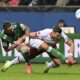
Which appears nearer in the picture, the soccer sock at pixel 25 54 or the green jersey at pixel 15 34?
the soccer sock at pixel 25 54

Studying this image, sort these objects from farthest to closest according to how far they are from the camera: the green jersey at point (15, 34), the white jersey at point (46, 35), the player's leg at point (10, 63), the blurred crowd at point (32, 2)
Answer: the blurred crowd at point (32, 2), the player's leg at point (10, 63), the green jersey at point (15, 34), the white jersey at point (46, 35)

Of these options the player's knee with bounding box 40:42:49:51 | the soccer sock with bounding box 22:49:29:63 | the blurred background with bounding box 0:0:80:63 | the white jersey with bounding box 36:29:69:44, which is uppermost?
the white jersey with bounding box 36:29:69:44

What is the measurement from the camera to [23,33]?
1436 centimetres

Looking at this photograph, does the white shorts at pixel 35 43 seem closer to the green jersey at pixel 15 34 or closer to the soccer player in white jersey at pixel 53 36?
the soccer player in white jersey at pixel 53 36

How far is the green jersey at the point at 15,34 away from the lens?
14117 millimetres

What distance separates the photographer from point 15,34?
1428 cm

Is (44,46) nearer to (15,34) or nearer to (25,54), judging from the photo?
(25,54)

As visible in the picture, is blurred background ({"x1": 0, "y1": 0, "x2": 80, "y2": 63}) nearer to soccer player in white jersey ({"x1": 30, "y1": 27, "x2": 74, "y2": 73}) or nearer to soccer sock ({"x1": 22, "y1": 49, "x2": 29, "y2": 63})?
soccer player in white jersey ({"x1": 30, "y1": 27, "x2": 74, "y2": 73})

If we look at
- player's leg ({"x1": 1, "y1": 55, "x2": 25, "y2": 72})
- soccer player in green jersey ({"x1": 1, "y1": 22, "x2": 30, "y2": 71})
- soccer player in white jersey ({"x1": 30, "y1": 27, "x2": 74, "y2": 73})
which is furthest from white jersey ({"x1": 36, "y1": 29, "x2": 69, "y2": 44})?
player's leg ({"x1": 1, "y1": 55, "x2": 25, "y2": 72})

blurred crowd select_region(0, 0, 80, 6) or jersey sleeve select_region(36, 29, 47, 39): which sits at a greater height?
jersey sleeve select_region(36, 29, 47, 39)

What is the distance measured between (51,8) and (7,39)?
651cm

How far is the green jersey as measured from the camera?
46.3ft

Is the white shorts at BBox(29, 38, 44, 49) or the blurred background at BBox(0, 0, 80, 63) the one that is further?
the blurred background at BBox(0, 0, 80, 63)

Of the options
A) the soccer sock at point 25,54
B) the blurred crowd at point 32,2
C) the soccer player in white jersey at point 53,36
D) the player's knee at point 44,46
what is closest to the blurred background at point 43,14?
the blurred crowd at point 32,2
